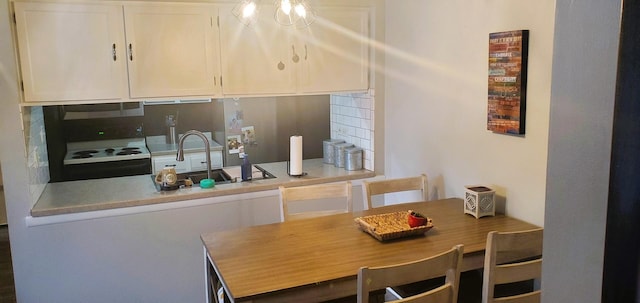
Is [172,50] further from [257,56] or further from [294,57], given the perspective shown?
[294,57]

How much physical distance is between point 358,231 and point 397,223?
19 cm

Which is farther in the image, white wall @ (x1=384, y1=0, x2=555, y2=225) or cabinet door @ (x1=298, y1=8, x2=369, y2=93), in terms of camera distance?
cabinet door @ (x1=298, y1=8, x2=369, y2=93)

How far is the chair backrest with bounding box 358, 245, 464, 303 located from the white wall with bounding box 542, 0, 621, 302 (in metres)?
0.95

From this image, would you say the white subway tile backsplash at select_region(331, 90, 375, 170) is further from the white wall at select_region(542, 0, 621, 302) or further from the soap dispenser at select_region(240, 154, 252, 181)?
the white wall at select_region(542, 0, 621, 302)

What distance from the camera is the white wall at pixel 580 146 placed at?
24.2 inches

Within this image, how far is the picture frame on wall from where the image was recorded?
2.38 meters

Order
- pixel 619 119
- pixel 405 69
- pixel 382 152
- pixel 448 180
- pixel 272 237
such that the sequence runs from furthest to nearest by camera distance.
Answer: pixel 382 152, pixel 405 69, pixel 448 180, pixel 272 237, pixel 619 119

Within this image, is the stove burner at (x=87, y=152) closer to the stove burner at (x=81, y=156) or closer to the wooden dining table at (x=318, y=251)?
the stove burner at (x=81, y=156)

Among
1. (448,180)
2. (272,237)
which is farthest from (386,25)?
(272,237)

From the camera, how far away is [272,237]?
2326mm

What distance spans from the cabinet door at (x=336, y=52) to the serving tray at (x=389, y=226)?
4.40 feet

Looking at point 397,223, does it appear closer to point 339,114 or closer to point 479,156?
point 479,156

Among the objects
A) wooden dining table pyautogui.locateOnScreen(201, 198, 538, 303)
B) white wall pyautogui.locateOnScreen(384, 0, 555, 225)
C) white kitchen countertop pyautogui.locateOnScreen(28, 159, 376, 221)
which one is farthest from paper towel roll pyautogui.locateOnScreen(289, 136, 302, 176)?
wooden dining table pyautogui.locateOnScreen(201, 198, 538, 303)

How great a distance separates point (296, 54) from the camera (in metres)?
3.44
